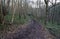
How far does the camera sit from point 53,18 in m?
11.2

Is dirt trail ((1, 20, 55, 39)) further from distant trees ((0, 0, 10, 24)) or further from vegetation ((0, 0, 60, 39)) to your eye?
distant trees ((0, 0, 10, 24))

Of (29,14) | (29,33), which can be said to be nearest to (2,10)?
(29,33)

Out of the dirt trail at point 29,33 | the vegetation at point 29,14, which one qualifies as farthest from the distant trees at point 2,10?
the dirt trail at point 29,33

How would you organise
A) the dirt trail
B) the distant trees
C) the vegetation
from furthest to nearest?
the vegetation → the distant trees → the dirt trail

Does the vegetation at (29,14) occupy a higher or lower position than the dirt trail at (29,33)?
higher

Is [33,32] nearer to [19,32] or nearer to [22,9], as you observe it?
[19,32]

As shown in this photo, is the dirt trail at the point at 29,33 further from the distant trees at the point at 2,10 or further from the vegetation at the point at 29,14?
the distant trees at the point at 2,10

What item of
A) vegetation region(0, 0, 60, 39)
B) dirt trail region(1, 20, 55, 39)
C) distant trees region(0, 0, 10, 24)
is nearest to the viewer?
dirt trail region(1, 20, 55, 39)

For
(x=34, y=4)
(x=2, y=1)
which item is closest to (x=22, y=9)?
(x=34, y=4)

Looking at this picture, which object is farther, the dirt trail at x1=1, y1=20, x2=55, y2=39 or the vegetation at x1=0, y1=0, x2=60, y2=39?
the vegetation at x1=0, y1=0, x2=60, y2=39

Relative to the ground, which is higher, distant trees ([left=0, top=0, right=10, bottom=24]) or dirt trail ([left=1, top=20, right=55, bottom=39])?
distant trees ([left=0, top=0, right=10, bottom=24])

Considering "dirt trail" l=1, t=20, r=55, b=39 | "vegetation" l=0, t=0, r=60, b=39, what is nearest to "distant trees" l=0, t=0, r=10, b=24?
"vegetation" l=0, t=0, r=60, b=39

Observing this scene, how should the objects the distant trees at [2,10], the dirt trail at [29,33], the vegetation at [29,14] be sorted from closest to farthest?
the dirt trail at [29,33]
the distant trees at [2,10]
the vegetation at [29,14]

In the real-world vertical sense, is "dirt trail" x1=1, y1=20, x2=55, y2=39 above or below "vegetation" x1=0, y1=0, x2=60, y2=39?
below
